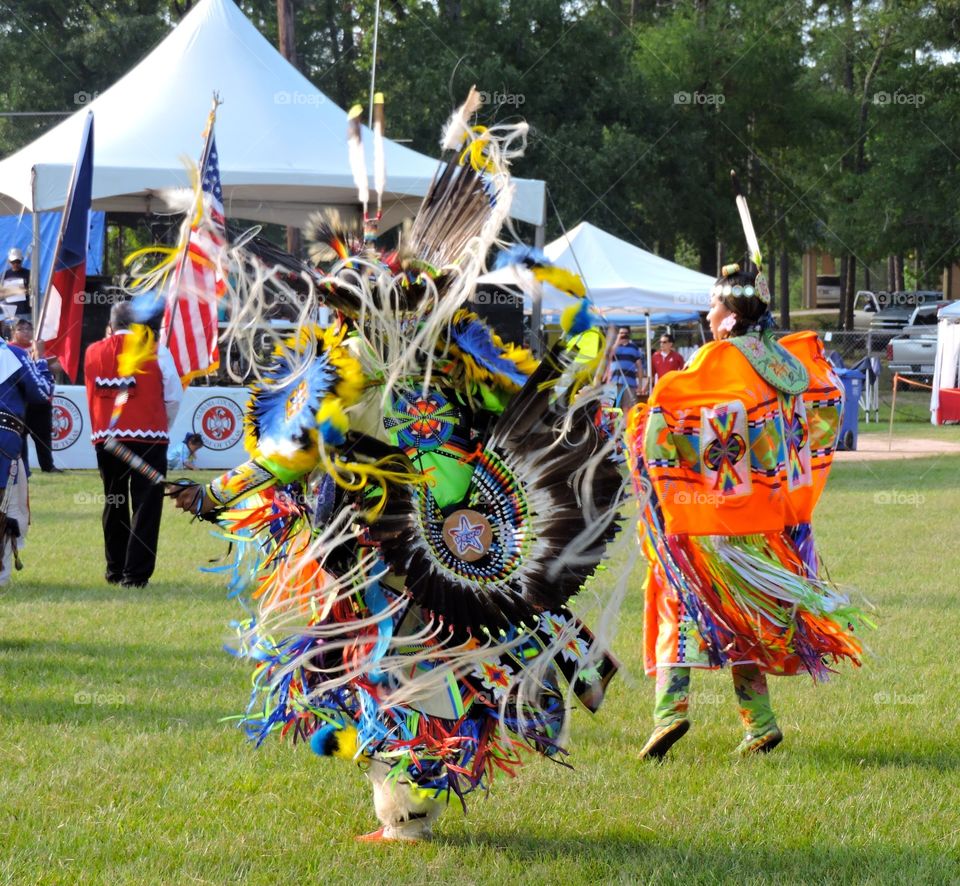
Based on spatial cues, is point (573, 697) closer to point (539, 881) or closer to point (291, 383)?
point (539, 881)

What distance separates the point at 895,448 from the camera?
54.3ft

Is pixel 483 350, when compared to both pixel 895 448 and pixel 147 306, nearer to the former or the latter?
pixel 147 306

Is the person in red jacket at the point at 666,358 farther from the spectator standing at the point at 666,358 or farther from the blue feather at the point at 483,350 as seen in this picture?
the blue feather at the point at 483,350

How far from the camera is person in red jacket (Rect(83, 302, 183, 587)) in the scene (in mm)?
7434

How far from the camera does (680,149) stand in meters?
29.6

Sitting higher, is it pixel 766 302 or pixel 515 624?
pixel 766 302

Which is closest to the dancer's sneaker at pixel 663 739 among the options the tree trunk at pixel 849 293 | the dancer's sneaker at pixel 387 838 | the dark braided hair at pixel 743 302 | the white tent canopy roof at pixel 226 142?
the dancer's sneaker at pixel 387 838

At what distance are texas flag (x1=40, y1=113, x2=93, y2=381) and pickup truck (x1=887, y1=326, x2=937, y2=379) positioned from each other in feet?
61.7

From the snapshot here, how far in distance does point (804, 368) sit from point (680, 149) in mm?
26207

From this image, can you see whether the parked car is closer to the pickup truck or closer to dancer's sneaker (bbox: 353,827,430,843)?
the pickup truck

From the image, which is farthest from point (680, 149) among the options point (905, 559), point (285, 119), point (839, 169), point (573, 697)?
point (573, 697)

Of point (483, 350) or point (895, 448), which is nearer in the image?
point (483, 350)

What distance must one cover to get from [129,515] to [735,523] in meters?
4.60

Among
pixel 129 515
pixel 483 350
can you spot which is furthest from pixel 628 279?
pixel 483 350
